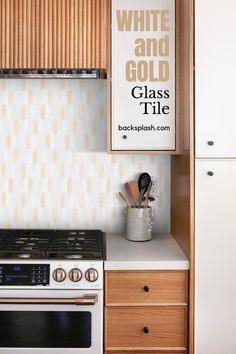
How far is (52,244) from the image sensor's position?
2.46m

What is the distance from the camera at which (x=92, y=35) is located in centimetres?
249

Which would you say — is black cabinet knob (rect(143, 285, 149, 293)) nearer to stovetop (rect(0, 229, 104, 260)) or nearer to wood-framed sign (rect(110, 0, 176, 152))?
stovetop (rect(0, 229, 104, 260))

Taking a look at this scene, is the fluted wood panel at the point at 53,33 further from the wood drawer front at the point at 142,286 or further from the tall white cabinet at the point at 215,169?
the wood drawer front at the point at 142,286

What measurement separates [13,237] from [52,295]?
57 cm

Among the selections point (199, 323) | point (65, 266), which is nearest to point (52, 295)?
point (65, 266)

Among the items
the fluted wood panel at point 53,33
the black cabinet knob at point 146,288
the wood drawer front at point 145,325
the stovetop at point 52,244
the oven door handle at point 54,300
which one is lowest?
the wood drawer front at point 145,325

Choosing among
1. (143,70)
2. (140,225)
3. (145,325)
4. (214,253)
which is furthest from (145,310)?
(143,70)

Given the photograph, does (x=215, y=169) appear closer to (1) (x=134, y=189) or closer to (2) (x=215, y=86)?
(2) (x=215, y=86)

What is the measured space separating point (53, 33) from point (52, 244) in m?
1.16

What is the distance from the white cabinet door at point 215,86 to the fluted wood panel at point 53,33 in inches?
22.6

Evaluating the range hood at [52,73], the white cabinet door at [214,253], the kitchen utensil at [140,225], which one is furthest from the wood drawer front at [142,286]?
the range hood at [52,73]

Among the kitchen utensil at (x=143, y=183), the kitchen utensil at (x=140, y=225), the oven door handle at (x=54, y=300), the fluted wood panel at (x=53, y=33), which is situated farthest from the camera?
the kitchen utensil at (x=143, y=183)

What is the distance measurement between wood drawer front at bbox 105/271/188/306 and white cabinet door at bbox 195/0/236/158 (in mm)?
632

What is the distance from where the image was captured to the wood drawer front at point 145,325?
2252 mm
